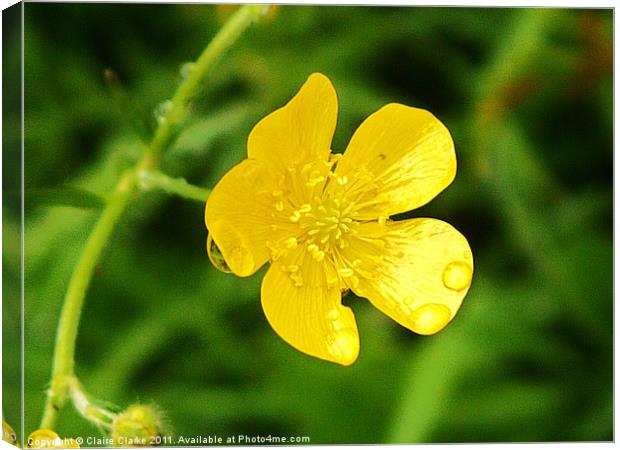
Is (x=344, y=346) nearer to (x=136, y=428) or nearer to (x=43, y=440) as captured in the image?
(x=136, y=428)

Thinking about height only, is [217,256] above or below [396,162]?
below

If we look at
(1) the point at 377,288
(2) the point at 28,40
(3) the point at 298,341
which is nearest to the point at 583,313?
(1) the point at 377,288

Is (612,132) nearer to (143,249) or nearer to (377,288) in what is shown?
(377,288)

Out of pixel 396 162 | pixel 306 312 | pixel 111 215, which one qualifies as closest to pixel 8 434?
pixel 111 215

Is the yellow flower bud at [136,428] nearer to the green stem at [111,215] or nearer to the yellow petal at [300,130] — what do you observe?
the green stem at [111,215]

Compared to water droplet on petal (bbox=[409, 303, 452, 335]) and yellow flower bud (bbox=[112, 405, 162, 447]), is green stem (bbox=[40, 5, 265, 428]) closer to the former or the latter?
yellow flower bud (bbox=[112, 405, 162, 447])
